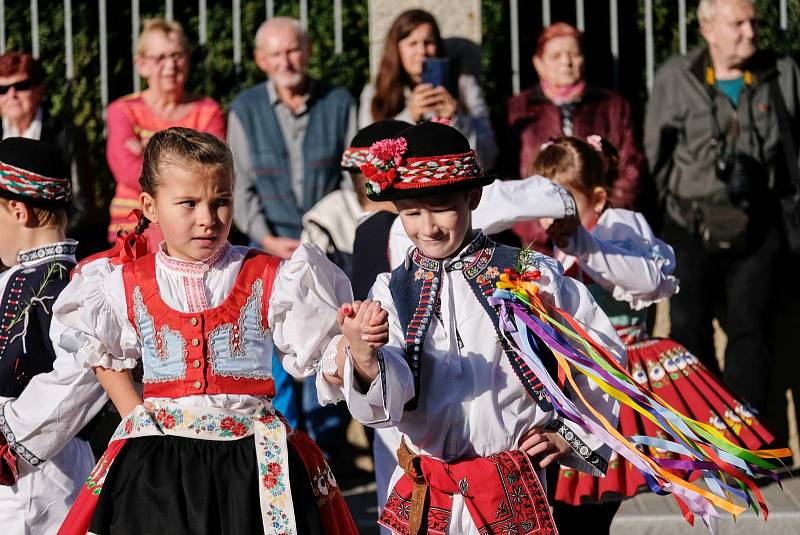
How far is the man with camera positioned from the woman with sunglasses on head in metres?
2.29

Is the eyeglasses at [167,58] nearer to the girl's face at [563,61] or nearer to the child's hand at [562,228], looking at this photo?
the girl's face at [563,61]

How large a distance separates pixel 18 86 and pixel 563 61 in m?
2.75

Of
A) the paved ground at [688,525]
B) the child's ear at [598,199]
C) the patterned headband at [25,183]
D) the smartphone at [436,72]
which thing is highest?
the smartphone at [436,72]

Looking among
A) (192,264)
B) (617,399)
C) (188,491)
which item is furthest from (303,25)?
(188,491)

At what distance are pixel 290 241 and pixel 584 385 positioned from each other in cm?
321

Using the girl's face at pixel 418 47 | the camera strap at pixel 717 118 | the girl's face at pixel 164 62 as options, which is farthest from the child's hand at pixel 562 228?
the girl's face at pixel 164 62

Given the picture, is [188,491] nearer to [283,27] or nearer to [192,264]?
[192,264]

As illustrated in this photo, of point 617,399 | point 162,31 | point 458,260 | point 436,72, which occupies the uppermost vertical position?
point 162,31

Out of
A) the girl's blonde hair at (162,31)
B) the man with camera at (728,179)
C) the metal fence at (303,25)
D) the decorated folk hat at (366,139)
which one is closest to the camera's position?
the decorated folk hat at (366,139)

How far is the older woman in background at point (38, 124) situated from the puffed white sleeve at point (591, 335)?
3830mm

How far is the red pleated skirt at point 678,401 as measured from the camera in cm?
573

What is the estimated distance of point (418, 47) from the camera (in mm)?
7266

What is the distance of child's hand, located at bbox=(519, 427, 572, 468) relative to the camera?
4129 millimetres

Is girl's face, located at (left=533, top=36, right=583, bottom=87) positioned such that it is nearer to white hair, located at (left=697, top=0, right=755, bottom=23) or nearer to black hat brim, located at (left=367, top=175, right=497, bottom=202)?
white hair, located at (left=697, top=0, right=755, bottom=23)
